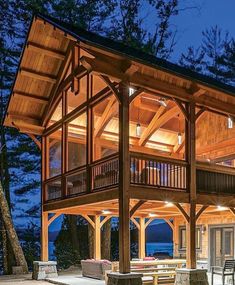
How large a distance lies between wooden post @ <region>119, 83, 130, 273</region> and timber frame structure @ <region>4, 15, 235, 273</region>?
0.02 meters

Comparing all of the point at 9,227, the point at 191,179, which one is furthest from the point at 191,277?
the point at 9,227

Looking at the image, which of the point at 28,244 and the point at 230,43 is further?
the point at 230,43

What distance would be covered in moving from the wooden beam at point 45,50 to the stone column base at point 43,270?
714cm

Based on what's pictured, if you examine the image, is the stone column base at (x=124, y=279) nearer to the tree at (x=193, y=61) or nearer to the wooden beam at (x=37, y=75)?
the wooden beam at (x=37, y=75)

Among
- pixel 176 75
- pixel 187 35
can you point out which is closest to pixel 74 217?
pixel 176 75

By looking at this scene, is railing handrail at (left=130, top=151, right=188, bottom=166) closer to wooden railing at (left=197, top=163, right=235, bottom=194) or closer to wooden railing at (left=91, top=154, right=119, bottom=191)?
wooden railing at (left=91, top=154, right=119, bottom=191)

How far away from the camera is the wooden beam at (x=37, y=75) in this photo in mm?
15344

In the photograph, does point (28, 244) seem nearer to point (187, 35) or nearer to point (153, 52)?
point (153, 52)

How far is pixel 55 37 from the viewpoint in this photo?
47.3ft

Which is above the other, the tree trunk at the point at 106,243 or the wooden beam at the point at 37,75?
the wooden beam at the point at 37,75

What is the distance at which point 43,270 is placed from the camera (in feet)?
52.5

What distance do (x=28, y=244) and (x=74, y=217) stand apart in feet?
11.7

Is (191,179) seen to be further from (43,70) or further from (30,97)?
(30,97)

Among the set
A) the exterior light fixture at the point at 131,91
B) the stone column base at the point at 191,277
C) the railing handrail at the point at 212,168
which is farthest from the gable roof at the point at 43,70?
the stone column base at the point at 191,277
